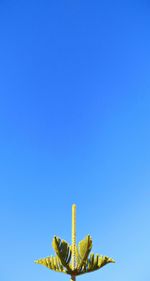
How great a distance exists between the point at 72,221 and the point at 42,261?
1.76 meters

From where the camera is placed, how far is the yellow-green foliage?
11.4 meters

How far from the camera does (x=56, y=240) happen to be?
11.2 meters

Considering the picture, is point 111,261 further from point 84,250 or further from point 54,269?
point 54,269

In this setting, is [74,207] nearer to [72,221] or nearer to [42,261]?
[72,221]

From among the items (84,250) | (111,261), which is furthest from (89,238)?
(111,261)

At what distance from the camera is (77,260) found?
11.8 m

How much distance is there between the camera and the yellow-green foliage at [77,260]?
1135 centimetres

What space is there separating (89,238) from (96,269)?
1432mm

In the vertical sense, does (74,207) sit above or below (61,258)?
above

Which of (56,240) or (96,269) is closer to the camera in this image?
(56,240)

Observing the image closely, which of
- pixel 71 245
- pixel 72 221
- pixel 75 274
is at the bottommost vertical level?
pixel 75 274

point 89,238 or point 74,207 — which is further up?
point 74,207

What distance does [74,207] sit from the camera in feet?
39.2

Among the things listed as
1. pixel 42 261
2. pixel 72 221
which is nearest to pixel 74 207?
pixel 72 221
